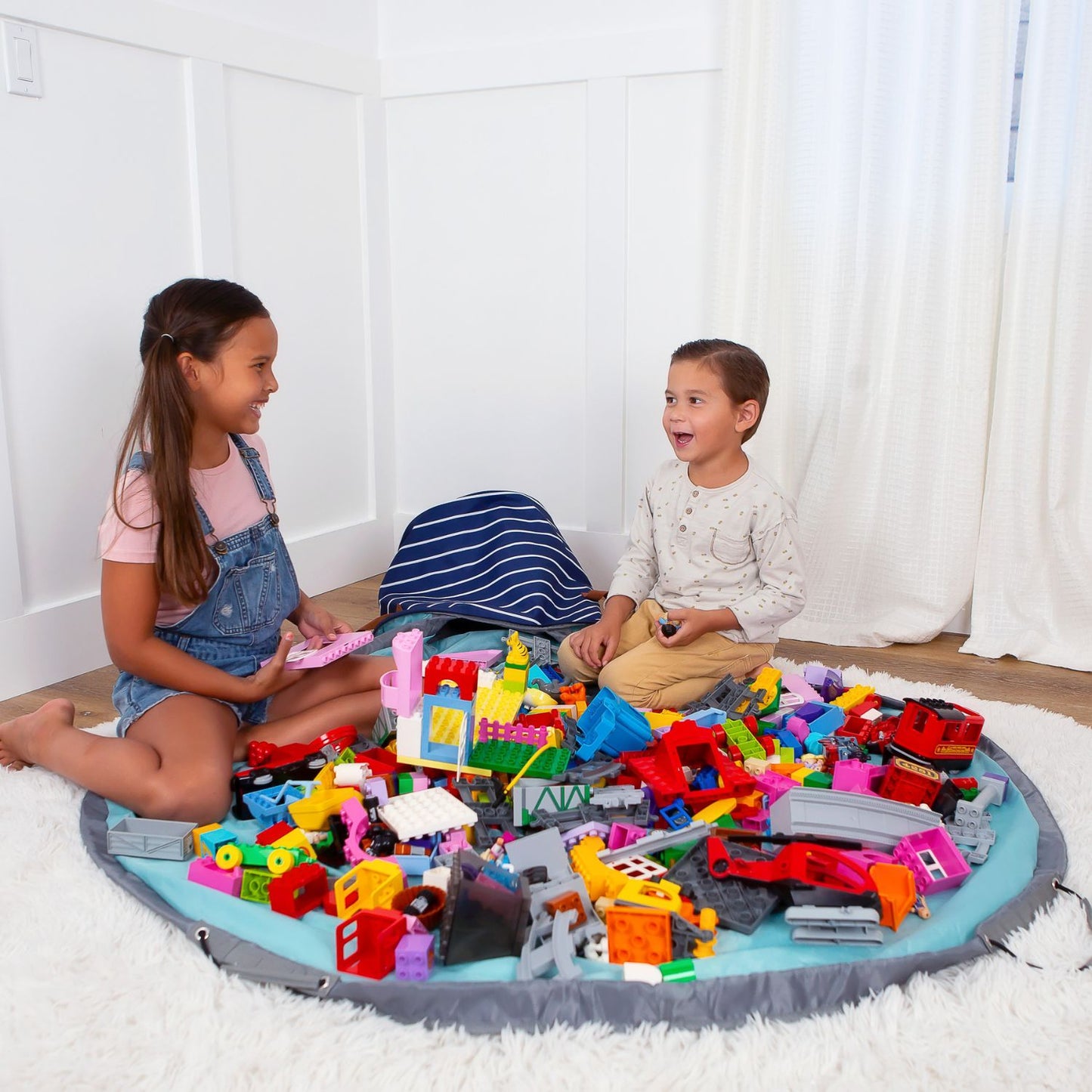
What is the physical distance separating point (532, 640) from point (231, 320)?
2.92ft

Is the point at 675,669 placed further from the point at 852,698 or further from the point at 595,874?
the point at 595,874

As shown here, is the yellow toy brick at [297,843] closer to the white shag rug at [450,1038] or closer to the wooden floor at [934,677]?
the white shag rug at [450,1038]

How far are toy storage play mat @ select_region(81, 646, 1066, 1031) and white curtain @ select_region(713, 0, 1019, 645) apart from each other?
764 millimetres

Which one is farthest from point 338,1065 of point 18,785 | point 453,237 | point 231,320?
point 453,237

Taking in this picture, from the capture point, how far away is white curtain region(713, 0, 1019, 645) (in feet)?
7.40

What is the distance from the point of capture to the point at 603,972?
1.12 m

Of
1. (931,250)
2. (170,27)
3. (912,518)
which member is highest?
(170,27)

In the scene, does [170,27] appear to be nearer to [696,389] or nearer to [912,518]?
[696,389]

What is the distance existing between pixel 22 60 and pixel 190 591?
43.6 inches

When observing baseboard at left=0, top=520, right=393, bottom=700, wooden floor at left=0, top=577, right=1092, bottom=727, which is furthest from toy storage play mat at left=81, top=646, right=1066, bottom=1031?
baseboard at left=0, top=520, right=393, bottom=700

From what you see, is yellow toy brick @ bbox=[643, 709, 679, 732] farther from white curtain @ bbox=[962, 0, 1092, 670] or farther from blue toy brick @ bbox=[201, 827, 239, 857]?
white curtain @ bbox=[962, 0, 1092, 670]

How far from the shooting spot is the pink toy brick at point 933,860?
51.1 inches

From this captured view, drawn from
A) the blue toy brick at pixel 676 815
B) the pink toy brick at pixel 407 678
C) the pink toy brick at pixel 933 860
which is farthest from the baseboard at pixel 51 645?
the pink toy brick at pixel 933 860

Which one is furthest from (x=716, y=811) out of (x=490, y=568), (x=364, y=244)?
(x=364, y=244)
